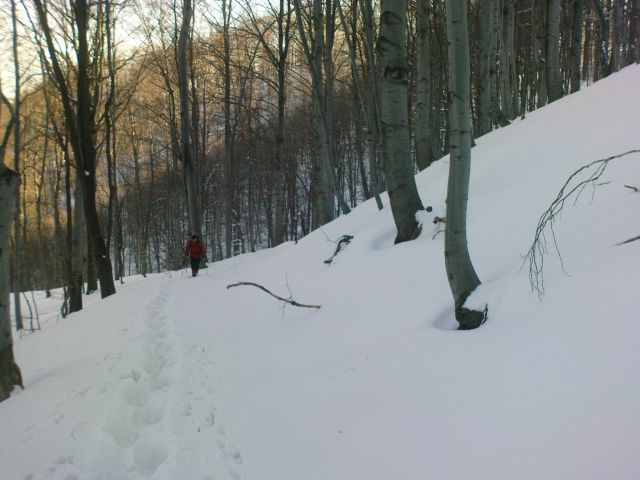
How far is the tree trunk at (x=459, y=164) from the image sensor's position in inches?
127

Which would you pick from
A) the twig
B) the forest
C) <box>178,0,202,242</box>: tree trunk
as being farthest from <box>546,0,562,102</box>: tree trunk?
<box>178,0,202,242</box>: tree trunk

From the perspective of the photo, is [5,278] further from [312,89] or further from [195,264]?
[312,89]

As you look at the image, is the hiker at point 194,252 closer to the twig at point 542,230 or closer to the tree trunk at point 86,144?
the tree trunk at point 86,144

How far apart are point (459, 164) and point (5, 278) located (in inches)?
183

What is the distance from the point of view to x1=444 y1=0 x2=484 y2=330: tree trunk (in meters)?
3.22

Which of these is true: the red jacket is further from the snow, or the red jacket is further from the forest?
the snow

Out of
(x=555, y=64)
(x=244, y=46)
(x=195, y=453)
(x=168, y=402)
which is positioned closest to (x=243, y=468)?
(x=195, y=453)

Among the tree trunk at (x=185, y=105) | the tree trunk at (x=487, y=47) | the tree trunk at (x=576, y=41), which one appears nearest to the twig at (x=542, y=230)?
the tree trunk at (x=487, y=47)

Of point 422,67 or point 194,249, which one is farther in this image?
point 194,249

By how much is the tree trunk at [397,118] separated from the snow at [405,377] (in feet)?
1.03

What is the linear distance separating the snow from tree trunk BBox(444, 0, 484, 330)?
17cm

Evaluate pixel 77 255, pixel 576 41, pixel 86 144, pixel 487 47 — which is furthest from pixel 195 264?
pixel 576 41

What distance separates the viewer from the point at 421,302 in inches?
158

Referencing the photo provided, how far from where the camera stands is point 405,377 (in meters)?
2.98
